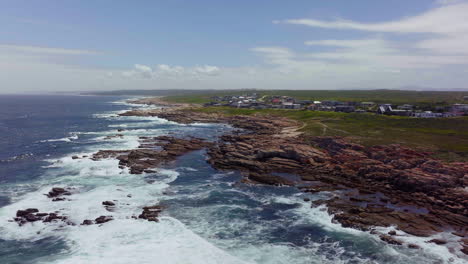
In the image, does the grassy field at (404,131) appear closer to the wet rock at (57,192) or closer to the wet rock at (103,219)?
the wet rock at (103,219)

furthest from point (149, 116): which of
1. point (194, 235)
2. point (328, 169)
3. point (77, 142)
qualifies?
point (194, 235)

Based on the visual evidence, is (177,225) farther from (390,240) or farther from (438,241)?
(438,241)

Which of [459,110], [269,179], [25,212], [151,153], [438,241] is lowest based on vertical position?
[438,241]

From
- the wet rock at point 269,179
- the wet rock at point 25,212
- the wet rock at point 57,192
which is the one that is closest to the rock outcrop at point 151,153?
the wet rock at point 57,192

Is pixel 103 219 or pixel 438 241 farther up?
pixel 103 219

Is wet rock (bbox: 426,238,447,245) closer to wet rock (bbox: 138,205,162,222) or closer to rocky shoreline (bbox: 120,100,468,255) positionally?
rocky shoreline (bbox: 120,100,468,255)

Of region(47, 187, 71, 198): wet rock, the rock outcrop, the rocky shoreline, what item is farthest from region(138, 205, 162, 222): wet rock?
the rocky shoreline

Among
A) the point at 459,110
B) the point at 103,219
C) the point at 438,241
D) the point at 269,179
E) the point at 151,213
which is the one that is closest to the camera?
the point at 438,241

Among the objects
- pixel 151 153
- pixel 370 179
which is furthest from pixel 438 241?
pixel 151 153
